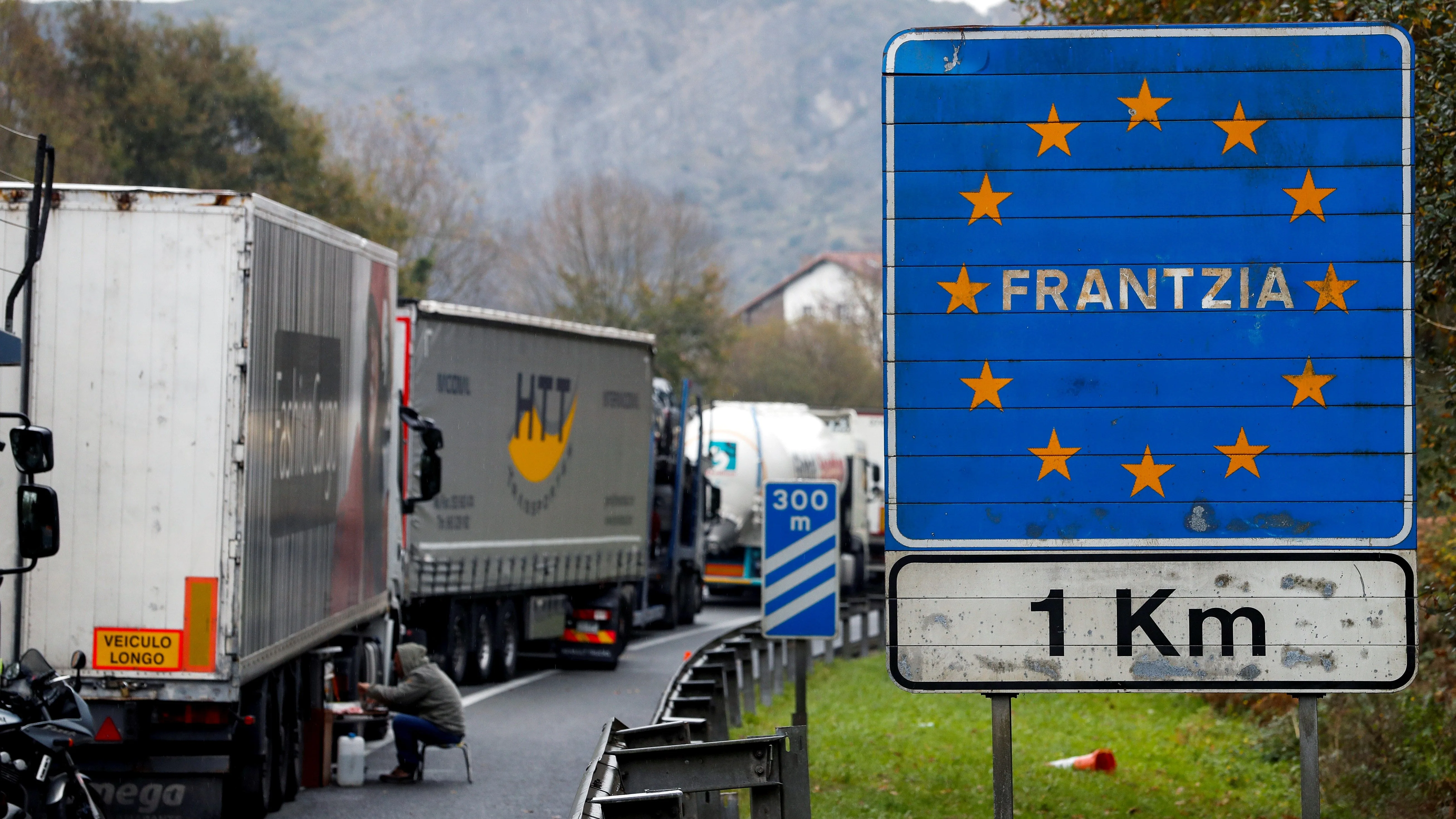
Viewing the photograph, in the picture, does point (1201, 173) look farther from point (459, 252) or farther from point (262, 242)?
point (459, 252)

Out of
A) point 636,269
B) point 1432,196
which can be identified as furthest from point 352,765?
point 636,269

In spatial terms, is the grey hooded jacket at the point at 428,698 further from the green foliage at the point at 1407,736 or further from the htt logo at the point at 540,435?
the htt logo at the point at 540,435

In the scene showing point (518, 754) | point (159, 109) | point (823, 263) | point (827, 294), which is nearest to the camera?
point (518, 754)

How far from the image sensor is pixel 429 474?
1611 cm

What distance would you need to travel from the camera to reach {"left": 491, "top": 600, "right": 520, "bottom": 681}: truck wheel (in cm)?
2033

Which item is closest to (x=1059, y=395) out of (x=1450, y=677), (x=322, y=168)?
(x=1450, y=677)

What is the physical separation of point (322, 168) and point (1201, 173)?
44230mm

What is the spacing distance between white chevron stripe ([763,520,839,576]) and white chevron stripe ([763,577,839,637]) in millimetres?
255

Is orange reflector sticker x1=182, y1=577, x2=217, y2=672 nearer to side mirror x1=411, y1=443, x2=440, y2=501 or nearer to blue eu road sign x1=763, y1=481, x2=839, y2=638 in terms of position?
blue eu road sign x1=763, y1=481, x2=839, y2=638

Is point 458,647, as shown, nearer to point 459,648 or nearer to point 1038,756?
point 459,648

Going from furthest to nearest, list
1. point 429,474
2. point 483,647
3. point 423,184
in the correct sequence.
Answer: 1. point 423,184
2. point 483,647
3. point 429,474

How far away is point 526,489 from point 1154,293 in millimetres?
16175

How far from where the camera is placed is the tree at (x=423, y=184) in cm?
7162

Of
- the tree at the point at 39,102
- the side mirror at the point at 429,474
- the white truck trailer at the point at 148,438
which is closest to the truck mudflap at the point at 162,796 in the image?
the white truck trailer at the point at 148,438
